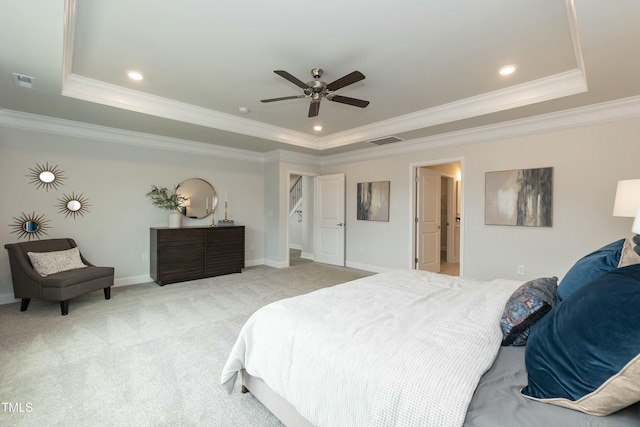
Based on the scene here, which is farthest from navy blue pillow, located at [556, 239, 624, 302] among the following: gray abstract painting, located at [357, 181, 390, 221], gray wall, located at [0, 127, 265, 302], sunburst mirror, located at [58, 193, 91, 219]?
sunburst mirror, located at [58, 193, 91, 219]

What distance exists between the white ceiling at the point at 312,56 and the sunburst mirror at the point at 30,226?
1.41m

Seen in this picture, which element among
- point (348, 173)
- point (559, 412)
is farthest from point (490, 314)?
point (348, 173)

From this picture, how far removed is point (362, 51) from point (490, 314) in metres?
2.37

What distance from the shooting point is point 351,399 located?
3.80 feet

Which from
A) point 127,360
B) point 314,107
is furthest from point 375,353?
point 314,107

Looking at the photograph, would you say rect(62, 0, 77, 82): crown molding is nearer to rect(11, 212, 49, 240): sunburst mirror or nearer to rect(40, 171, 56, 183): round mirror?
rect(40, 171, 56, 183): round mirror

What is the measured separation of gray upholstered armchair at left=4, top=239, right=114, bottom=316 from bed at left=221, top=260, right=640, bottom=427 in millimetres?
2698

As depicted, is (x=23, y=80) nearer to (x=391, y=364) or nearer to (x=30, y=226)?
(x=30, y=226)

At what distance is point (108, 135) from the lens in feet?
14.5

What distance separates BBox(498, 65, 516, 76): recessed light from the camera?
2.88 metres

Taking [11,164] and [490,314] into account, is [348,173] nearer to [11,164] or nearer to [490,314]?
[490,314]

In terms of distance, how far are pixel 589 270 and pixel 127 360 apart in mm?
3181

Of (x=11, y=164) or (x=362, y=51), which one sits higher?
(x=362, y=51)

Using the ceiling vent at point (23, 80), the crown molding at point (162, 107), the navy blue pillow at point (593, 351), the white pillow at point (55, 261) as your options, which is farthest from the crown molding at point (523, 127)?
the white pillow at point (55, 261)
